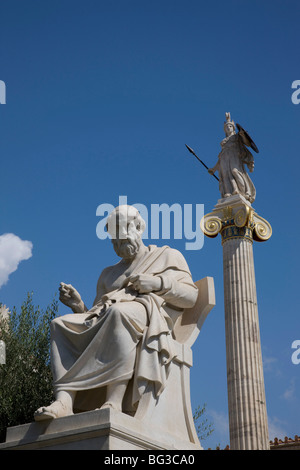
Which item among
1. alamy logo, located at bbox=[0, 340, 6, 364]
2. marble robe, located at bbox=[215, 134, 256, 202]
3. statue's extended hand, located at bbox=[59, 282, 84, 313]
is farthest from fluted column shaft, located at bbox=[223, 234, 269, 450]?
statue's extended hand, located at bbox=[59, 282, 84, 313]

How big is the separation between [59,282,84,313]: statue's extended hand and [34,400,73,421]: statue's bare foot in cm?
129

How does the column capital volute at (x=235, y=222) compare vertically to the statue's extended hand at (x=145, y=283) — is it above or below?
above

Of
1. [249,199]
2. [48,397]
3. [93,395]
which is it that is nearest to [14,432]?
[93,395]

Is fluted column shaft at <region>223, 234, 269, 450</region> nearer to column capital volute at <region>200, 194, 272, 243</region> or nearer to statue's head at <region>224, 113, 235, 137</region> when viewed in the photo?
column capital volute at <region>200, 194, 272, 243</region>

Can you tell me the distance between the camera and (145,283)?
5.89m

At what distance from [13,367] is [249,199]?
730 cm

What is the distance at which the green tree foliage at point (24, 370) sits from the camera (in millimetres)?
10742

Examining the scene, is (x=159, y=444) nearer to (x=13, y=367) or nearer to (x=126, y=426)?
(x=126, y=426)

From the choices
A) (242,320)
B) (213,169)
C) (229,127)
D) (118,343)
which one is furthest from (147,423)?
(229,127)

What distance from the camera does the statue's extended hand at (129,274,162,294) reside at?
589cm

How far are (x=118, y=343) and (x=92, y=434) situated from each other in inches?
31.6

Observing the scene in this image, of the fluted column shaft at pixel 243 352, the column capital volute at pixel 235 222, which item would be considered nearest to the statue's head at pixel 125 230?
the fluted column shaft at pixel 243 352

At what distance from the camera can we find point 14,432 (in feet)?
17.8

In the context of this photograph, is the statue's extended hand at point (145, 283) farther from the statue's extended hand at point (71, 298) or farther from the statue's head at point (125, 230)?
the statue's extended hand at point (71, 298)
